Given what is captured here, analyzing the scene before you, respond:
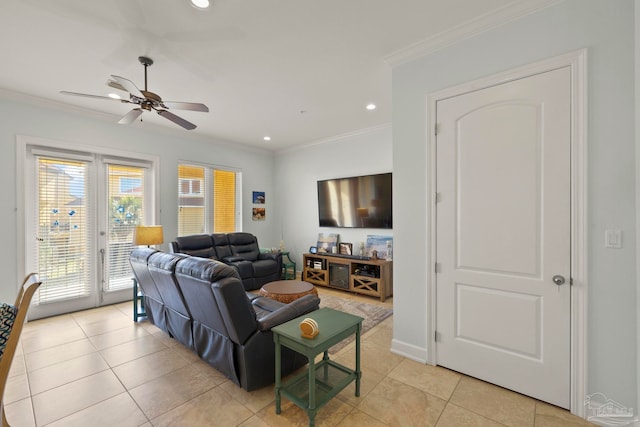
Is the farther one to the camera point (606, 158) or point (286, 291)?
point (286, 291)

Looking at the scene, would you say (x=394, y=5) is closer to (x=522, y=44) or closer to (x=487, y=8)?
(x=487, y=8)

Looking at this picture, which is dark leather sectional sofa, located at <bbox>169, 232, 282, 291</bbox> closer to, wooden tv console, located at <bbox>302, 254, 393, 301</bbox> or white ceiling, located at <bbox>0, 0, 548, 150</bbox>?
wooden tv console, located at <bbox>302, 254, 393, 301</bbox>

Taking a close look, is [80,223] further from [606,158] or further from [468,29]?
[606,158]

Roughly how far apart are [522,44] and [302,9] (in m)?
1.64

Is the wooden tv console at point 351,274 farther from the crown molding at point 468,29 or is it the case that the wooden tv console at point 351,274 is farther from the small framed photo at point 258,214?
the crown molding at point 468,29

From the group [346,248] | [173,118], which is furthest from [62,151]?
[346,248]

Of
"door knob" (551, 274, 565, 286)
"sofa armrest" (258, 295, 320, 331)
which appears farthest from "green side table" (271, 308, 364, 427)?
"door knob" (551, 274, 565, 286)

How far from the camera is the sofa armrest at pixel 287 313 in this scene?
213 cm

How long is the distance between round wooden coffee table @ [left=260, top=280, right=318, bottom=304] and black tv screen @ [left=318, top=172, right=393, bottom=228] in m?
1.86

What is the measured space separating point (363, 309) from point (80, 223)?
13.8ft

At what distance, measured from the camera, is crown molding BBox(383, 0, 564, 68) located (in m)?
2.02

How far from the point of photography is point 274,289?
357 centimetres

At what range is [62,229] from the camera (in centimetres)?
388

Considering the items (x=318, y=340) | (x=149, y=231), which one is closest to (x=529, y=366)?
(x=318, y=340)
